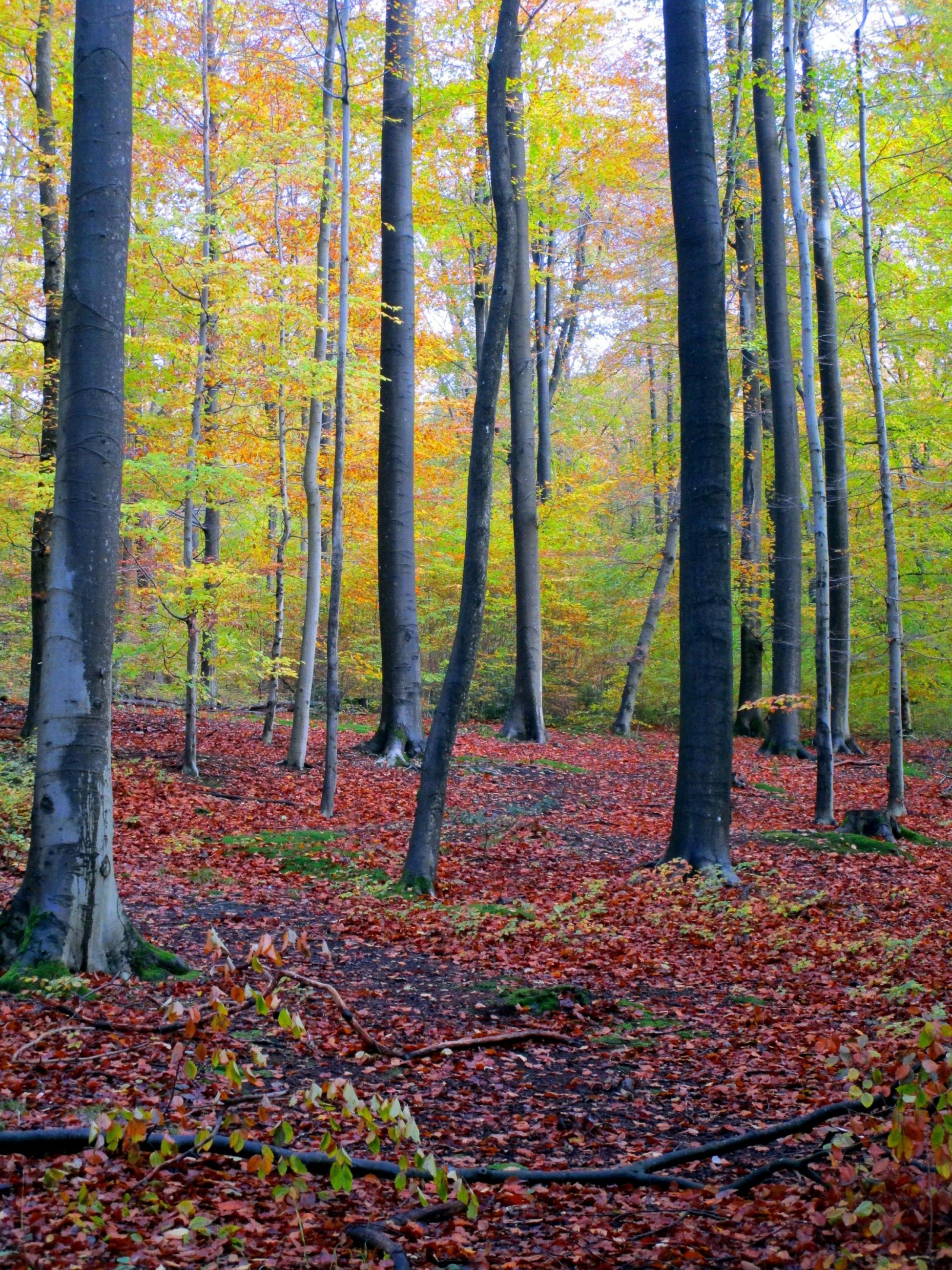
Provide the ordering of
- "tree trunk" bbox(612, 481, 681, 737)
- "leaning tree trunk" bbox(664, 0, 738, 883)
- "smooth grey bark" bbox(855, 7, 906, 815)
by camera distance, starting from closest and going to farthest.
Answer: "leaning tree trunk" bbox(664, 0, 738, 883), "smooth grey bark" bbox(855, 7, 906, 815), "tree trunk" bbox(612, 481, 681, 737)

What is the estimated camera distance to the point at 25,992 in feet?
15.5

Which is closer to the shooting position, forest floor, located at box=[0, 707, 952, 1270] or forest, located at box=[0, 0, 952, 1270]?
forest floor, located at box=[0, 707, 952, 1270]

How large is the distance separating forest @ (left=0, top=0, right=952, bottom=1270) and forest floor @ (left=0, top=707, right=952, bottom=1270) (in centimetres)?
4

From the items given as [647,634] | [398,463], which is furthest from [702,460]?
[647,634]

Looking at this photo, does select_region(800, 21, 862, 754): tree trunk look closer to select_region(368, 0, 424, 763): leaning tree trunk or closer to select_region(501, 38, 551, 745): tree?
select_region(501, 38, 551, 745): tree

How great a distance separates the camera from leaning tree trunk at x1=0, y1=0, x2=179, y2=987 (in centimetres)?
506

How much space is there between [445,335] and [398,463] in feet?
41.1

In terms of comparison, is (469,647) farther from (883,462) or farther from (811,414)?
(883,462)

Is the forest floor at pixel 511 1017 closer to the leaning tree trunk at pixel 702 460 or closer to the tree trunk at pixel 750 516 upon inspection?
the leaning tree trunk at pixel 702 460

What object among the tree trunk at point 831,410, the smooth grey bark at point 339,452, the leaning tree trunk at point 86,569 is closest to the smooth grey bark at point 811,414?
the tree trunk at point 831,410

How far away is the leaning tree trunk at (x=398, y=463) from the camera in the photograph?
1378cm

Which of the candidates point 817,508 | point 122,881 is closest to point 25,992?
point 122,881

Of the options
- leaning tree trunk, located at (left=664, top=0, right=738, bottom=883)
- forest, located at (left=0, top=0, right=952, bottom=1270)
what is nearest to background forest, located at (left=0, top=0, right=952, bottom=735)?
A: forest, located at (left=0, top=0, right=952, bottom=1270)

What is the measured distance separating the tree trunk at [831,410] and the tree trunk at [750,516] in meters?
1.68
